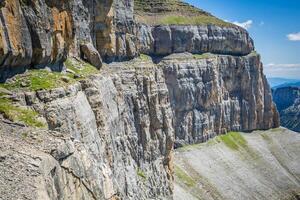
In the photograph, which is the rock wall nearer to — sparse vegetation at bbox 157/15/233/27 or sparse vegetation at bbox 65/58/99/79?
sparse vegetation at bbox 65/58/99/79

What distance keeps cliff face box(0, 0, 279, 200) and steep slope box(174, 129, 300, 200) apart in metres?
7.35

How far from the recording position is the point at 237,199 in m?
117

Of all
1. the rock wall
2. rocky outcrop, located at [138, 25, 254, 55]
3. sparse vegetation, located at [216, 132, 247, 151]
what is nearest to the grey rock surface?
the rock wall

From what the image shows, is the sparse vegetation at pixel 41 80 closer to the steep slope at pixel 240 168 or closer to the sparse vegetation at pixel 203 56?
the steep slope at pixel 240 168

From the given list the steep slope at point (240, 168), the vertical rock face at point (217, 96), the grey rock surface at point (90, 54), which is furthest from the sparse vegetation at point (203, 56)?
the grey rock surface at point (90, 54)

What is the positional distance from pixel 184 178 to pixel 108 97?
177 feet

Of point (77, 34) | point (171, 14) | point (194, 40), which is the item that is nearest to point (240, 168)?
point (194, 40)

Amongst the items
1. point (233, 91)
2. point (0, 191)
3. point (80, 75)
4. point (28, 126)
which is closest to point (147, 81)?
point (80, 75)

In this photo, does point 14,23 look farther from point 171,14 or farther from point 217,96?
point 171,14

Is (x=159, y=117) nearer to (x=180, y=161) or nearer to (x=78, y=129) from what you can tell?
(x=180, y=161)

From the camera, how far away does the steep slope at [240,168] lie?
116500mm

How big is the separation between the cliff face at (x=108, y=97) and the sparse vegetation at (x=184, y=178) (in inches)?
739

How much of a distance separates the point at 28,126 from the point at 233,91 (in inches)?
5417

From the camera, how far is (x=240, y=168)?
134 m
